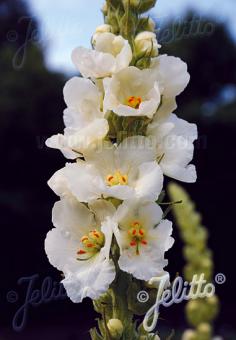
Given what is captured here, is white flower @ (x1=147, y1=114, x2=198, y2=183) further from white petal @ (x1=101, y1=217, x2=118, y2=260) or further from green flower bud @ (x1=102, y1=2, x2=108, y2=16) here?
green flower bud @ (x1=102, y1=2, x2=108, y2=16)

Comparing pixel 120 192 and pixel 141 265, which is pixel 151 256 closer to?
pixel 141 265

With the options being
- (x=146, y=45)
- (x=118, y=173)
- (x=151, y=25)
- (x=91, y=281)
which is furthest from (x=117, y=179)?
(x=151, y=25)

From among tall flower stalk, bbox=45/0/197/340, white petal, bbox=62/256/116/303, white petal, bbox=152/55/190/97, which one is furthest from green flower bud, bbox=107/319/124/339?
white petal, bbox=152/55/190/97

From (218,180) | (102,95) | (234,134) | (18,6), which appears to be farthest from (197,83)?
(102,95)

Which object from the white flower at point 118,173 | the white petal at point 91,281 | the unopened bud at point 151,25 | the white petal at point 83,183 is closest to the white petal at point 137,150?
the white flower at point 118,173

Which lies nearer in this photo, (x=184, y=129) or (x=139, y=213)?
(x=139, y=213)

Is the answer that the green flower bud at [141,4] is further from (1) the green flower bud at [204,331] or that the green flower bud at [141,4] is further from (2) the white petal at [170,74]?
(1) the green flower bud at [204,331]
